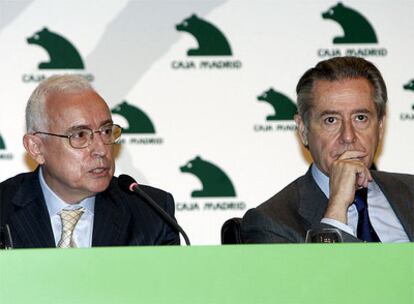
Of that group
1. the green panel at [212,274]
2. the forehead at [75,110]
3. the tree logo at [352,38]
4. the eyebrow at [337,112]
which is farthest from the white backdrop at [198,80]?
the green panel at [212,274]

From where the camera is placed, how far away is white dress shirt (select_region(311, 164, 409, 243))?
333 cm

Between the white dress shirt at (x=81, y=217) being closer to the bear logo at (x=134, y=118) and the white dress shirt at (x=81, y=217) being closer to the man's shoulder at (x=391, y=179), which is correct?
the man's shoulder at (x=391, y=179)

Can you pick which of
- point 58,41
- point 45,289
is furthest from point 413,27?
point 45,289

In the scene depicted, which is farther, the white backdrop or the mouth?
the white backdrop

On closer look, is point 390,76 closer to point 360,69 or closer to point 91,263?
point 360,69

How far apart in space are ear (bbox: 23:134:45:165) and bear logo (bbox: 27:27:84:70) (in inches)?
50.1

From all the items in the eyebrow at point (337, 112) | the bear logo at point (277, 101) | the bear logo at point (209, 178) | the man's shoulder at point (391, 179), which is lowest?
the man's shoulder at point (391, 179)

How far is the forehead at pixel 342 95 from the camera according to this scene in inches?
133

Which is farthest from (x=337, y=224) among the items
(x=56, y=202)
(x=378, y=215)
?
(x=56, y=202)

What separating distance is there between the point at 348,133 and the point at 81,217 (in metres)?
1.04

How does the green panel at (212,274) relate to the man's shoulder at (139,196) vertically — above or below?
below

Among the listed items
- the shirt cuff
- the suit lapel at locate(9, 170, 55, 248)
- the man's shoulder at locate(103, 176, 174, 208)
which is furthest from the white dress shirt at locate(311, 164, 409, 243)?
the suit lapel at locate(9, 170, 55, 248)

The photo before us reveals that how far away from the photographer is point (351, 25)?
498 cm

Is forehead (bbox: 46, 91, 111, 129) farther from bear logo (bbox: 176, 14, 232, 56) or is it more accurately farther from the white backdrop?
bear logo (bbox: 176, 14, 232, 56)
